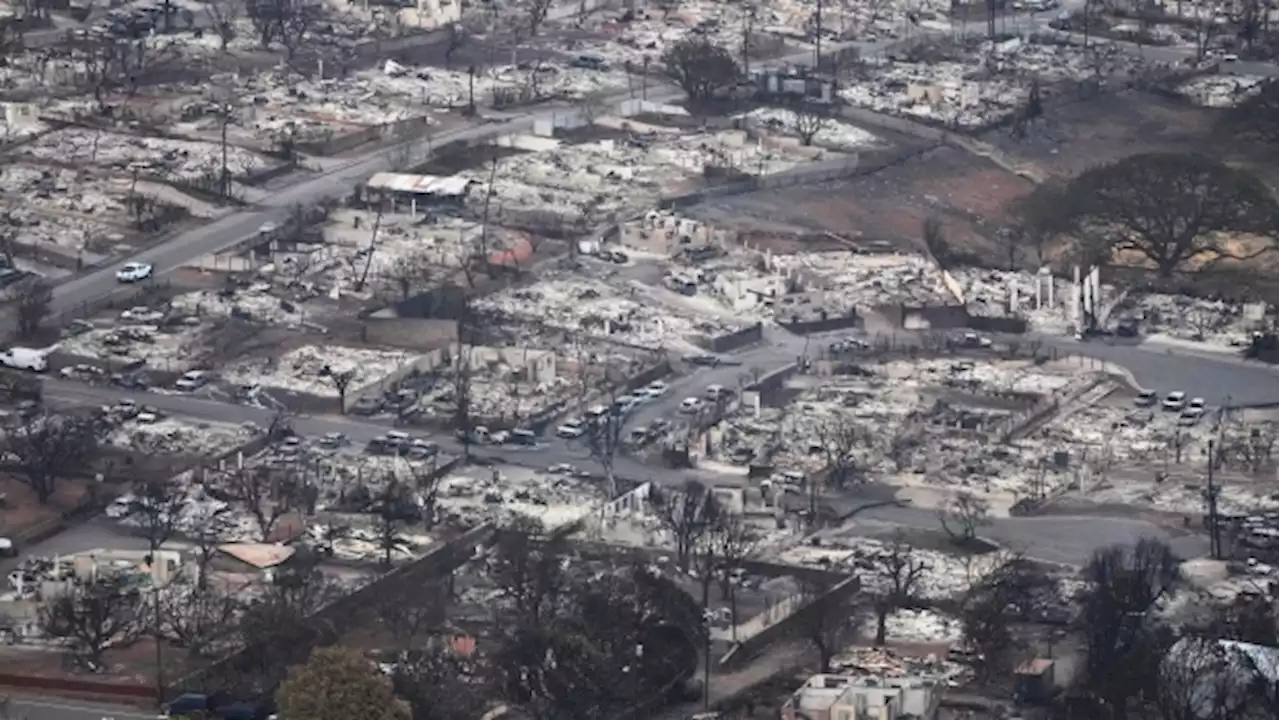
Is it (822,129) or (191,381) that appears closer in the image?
(191,381)

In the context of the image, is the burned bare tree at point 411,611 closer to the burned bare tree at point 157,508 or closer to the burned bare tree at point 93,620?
the burned bare tree at point 93,620

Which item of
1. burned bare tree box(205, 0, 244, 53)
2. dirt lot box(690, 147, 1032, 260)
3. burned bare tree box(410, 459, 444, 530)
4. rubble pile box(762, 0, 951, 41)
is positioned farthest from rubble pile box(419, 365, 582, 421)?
rubble pile box(762, 0, 951, 41)

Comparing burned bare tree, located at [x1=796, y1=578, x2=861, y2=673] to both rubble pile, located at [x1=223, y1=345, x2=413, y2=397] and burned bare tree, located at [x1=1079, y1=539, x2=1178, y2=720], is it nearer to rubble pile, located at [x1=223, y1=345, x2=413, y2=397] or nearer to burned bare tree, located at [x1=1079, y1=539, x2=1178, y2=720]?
burned bare tree, located at [x1=1079, y1=539, x2=1178, y2=720]

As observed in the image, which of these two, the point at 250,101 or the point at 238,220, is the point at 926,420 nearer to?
the point at 238,220

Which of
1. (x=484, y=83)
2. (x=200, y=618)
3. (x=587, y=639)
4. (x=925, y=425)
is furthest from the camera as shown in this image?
(x=484, y=83)

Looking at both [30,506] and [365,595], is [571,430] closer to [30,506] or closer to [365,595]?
[30,506]

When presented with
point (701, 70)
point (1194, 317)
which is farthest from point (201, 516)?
point (701, 70)

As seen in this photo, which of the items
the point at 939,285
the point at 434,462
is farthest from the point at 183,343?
the point at 939,285
